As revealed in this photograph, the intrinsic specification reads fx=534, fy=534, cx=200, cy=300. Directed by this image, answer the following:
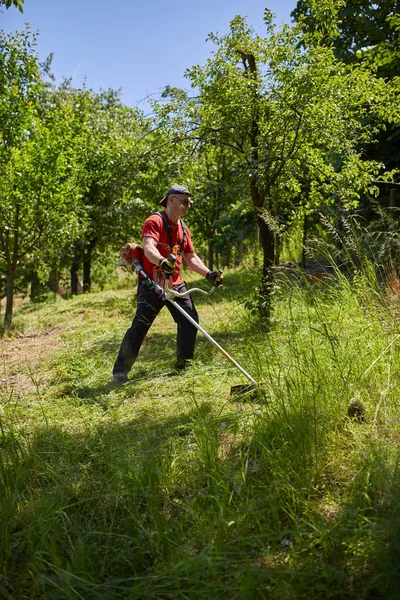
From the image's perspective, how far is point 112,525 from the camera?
2.74m

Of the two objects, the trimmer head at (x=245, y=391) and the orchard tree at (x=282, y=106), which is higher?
the orchard tree at (x=282, y=106)

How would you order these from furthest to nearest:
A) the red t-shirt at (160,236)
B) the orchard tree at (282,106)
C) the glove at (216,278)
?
the orchard tree at (282,106)
the red t-shirt at (160,236)
the glove at (216,278)

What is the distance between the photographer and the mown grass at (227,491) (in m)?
2.24

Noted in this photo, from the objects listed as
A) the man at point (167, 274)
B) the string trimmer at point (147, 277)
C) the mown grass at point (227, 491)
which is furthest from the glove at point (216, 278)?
the mown grass at point (227, 491)

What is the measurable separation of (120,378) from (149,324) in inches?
24.3

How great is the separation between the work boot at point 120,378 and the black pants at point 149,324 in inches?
0.8

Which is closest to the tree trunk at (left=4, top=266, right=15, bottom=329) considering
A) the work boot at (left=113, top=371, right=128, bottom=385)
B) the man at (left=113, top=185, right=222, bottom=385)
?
the work boot at (left=113, top=371, right=128, bottom=385)

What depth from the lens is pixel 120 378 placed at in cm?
535

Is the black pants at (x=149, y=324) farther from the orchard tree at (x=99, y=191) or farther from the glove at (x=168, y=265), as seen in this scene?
the orchard tree at (x=99, y=191)

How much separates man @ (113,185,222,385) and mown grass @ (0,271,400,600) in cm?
98

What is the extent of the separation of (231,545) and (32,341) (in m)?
6.99

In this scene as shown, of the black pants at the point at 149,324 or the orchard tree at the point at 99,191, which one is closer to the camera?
the black pants at the point at 149,324

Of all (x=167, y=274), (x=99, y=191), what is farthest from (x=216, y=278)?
(x=99, y=191)

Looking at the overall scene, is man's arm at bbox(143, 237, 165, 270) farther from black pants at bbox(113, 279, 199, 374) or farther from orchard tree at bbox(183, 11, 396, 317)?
orchard tree at bbox(183, 11, 396, 317)
